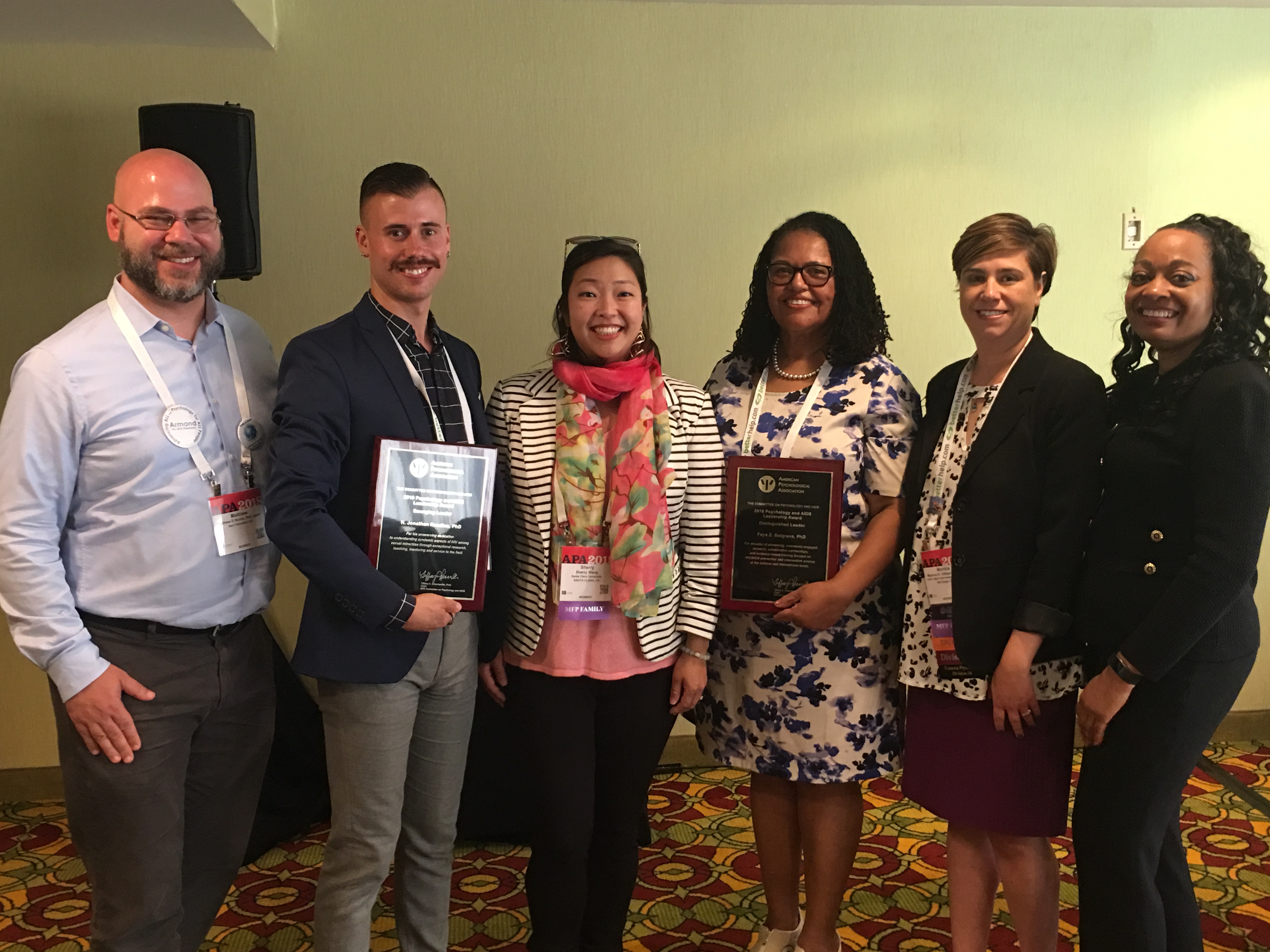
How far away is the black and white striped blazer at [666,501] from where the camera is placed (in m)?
2.04

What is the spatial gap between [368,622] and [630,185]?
7.26 ft

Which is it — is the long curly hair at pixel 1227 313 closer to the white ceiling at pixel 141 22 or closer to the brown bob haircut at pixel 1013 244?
the brown bob haircut at pixel 1013 244

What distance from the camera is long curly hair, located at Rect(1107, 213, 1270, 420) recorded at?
181 centimetres

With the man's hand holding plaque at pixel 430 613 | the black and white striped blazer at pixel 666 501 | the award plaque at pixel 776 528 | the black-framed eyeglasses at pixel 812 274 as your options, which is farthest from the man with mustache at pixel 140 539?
the black-framed eyeglasses at pixel 812 274

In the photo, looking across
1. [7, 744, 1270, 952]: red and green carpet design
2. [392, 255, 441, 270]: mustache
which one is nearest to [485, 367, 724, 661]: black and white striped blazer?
[392, 255, 441, 270]: mustache

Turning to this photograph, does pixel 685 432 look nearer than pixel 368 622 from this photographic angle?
No

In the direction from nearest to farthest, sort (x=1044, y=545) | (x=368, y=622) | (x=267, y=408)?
(x=368, y=622) → (x=1044, y=545) → (x=267, y=408)

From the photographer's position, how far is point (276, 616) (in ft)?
11.4

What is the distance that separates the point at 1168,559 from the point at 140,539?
2.02m

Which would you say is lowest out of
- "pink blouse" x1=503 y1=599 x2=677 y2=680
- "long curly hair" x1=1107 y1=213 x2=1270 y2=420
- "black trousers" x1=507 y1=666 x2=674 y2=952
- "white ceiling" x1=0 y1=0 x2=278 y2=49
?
"black trousers" x1=507 y1=666 x2=674 y2=952

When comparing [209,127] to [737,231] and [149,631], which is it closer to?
[149,631]

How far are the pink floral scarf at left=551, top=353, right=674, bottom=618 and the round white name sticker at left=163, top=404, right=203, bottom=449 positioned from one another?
735mm

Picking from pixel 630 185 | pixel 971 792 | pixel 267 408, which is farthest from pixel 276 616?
pixel 971 792

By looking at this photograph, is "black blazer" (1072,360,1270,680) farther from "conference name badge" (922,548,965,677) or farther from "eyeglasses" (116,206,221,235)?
"eyeglasses" (116,206,221,235)
